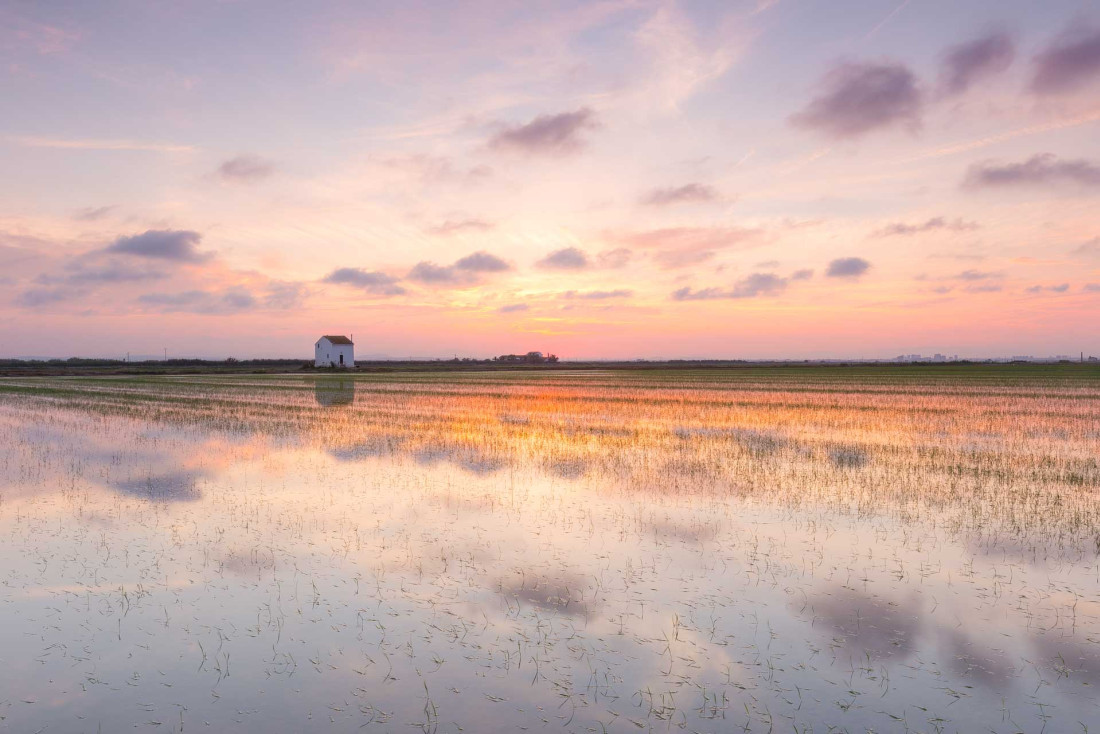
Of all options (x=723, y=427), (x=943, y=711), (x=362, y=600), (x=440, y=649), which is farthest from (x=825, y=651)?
(x=723, y=427)

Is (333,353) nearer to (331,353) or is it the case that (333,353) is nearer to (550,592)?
(331,353)

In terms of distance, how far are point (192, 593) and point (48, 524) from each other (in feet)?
18.1

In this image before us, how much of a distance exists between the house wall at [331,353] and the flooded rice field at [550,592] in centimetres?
9771

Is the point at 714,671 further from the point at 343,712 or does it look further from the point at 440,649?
the point at 343,712

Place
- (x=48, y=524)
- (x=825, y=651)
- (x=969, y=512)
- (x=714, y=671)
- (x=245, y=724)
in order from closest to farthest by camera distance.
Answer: (x=245, y=724), (x=714, y=671), (x=825, y=651), (x=48, y=524), (x=969, y=512)

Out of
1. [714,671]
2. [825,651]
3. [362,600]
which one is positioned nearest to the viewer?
[714,671]

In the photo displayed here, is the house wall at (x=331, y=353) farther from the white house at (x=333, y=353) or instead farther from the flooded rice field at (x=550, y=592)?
the flooded rice field at (x=550, y=592)

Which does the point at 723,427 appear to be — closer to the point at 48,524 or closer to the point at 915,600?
the point at 915,600

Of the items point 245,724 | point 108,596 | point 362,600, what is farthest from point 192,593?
point 245,724

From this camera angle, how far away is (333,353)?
114 metres

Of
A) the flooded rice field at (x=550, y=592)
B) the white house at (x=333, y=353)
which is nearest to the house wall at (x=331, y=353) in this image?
the white house at (x=333, y=353)

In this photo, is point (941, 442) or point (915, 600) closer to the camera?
point (915, 600)

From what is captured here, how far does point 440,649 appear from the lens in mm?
6695

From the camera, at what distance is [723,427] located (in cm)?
2630
